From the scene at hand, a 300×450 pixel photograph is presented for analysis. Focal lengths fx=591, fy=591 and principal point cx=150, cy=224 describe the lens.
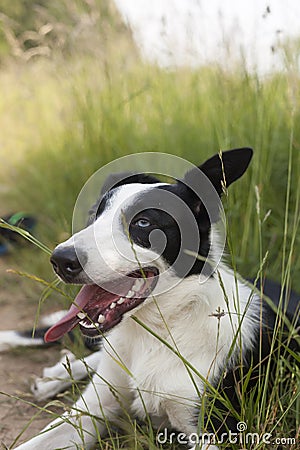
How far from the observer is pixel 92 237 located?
1.77 metres

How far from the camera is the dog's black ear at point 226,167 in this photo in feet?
6.21

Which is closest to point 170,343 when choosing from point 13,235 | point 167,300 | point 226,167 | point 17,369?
point 167,300

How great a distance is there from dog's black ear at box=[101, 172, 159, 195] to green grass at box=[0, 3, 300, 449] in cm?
24

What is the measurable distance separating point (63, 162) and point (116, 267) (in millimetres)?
2632

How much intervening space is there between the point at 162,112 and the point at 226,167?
6.42 ft

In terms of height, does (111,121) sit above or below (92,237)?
above

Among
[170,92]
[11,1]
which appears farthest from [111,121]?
[11,1]

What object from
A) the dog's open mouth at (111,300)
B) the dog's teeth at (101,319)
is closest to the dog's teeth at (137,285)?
the dog's open mouth at (111,300)

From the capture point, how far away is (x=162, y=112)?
3793 millimetres

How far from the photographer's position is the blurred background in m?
3.02

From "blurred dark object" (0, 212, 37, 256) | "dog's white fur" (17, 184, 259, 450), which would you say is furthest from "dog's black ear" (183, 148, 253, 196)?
"blurred dark object" (0, 212, 37, 256)

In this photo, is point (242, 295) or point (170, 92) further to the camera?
point (170, 92)

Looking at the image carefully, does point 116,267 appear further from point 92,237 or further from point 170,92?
point 170,92

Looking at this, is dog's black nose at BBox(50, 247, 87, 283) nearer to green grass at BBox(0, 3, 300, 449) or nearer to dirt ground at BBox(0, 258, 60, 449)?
dirt ground at BBox(0, 258, 60, 449)
